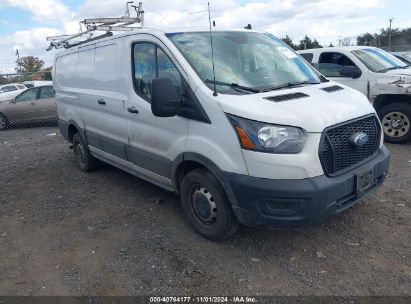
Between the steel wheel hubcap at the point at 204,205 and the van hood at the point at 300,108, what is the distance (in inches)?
35.0

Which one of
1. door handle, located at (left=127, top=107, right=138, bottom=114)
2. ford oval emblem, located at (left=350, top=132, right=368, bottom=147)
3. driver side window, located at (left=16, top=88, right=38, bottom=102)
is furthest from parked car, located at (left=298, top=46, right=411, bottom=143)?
driver side window, located at (left=16, top=88, right=38, bottom=102)

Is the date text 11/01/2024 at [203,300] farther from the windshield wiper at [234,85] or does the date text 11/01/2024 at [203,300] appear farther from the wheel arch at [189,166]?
the windshield wiper at [234,85]

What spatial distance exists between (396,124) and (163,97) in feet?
17.4

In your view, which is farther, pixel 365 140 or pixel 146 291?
pixel 365 140

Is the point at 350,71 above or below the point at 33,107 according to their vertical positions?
above

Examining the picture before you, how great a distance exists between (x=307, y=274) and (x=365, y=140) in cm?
131

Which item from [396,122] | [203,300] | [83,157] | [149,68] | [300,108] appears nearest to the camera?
[203,300]

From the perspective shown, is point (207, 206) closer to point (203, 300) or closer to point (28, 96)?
point (203, 300)

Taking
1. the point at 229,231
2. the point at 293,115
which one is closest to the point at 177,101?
the point at 293,115

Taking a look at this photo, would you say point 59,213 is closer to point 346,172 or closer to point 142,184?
point 142,184

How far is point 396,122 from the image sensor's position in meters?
6.91

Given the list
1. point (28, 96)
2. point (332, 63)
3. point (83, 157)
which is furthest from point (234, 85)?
point (28, 96)

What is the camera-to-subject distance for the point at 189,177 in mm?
3680

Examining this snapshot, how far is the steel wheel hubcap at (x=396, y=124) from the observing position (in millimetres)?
6816
